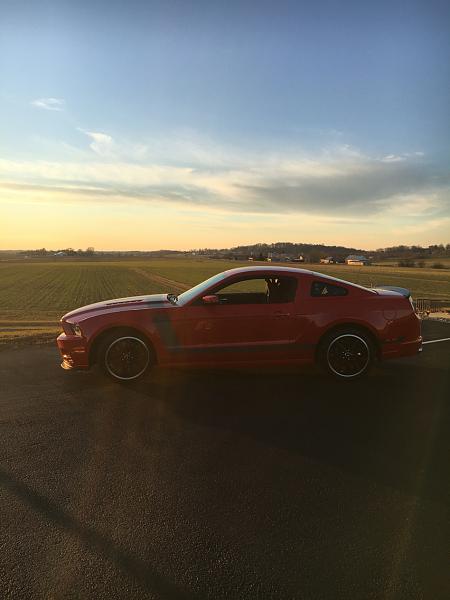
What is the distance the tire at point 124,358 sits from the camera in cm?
513

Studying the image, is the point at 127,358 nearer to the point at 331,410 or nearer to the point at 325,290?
the point at 331,410

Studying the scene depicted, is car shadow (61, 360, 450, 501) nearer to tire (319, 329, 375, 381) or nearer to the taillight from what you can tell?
tire (319, 329, 375, 381)

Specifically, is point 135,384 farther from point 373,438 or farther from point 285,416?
point 373,438

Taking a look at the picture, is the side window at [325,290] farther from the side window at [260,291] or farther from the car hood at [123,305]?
the car hood at [123,305]

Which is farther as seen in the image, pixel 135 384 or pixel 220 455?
pixel 135 384

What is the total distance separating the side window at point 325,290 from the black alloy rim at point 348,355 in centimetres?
56

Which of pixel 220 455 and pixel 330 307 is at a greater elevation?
pixel 330 307

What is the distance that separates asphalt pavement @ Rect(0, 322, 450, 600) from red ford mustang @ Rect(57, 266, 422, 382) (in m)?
0.43

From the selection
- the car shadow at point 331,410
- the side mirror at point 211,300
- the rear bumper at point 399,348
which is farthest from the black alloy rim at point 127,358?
the rear bumper at point 399,348

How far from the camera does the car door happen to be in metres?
5.16

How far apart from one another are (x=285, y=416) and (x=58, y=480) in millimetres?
2177

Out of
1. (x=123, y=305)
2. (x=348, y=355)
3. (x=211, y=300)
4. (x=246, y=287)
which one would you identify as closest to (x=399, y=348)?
(x=348, y=355)

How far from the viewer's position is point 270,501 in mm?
2732

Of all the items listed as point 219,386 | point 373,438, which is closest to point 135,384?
point 219,386
